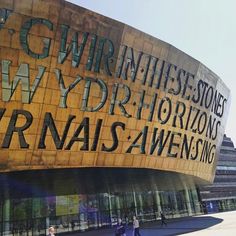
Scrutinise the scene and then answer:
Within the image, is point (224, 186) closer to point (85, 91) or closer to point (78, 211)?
point (78, 211)

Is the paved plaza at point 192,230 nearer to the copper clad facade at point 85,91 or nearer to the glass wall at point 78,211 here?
the glass wall at point 78,211

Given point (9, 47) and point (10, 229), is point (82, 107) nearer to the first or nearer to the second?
point (9, 47)

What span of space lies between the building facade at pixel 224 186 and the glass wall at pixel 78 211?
28874 mm

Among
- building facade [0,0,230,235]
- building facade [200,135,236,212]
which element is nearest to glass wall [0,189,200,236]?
building facade [0,0,230,235]

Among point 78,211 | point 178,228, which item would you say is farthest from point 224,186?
point 178,228

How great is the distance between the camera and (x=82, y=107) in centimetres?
2461

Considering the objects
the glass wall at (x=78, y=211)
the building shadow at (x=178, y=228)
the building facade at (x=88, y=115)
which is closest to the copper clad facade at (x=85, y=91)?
the building facade at (x=88, y=115)

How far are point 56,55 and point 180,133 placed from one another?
15.5 meters

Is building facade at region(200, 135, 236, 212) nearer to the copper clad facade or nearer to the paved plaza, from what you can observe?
the paved plaza

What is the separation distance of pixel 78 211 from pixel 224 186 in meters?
52.6

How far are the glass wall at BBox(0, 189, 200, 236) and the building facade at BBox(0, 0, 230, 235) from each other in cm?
11

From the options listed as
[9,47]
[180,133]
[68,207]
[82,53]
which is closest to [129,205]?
[68,207]

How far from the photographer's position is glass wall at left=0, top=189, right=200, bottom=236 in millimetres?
32062

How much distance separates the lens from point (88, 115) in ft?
82.4
